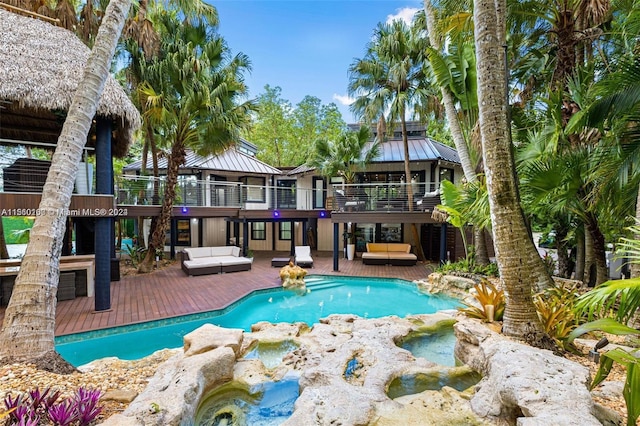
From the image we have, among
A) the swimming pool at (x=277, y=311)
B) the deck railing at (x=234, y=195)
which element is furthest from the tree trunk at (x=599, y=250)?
the deck railing at (x=234, y=195)

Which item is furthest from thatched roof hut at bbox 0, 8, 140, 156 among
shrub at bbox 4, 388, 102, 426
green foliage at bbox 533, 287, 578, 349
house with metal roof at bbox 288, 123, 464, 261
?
green foliage at bbox 533, 287, 578, 349

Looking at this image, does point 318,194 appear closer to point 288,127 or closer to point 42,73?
point 288,127

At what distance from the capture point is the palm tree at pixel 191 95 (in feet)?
34.7

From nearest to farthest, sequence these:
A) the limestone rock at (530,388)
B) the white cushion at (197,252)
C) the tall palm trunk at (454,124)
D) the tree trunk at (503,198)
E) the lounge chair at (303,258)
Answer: the limestone rock at (530,388) < the tree trunk at (503,198) < the tall palm trunk at (454,124) < the white cushion at (197,252) < the lounge chair at (303,258)

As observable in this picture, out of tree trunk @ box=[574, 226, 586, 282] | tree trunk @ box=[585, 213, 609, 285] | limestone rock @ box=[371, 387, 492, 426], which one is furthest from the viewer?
tree trunk @ box=[574, 226, 586, 282]

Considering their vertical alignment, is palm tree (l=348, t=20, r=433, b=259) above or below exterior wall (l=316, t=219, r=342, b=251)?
above

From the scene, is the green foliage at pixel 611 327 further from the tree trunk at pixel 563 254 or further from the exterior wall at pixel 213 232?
the exterior wall at pixel 213 232

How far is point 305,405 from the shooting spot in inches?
136

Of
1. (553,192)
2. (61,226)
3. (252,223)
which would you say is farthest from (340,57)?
(61,226)

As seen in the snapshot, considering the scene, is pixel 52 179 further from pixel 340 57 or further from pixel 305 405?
pixel 340 57

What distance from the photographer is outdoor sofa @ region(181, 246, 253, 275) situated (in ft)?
38.8

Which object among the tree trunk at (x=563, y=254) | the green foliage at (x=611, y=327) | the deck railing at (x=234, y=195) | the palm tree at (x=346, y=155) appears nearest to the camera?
the green foliage at (x=611, y=327)

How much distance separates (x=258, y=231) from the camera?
20078 millimetres

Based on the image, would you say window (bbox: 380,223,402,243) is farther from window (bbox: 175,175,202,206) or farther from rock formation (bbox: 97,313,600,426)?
rock formation (bbox: 97,313,600,426)
